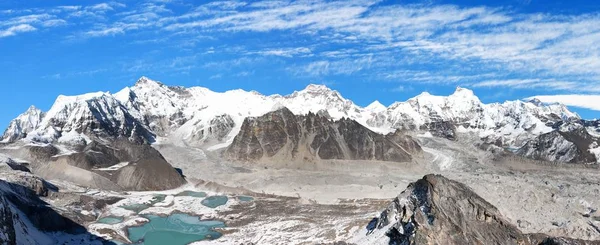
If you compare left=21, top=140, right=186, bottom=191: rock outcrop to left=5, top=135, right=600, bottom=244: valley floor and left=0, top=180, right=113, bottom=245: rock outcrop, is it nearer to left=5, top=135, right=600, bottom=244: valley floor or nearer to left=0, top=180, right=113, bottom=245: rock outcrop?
left=5, top=135, right=600, bottom=244: valley floor

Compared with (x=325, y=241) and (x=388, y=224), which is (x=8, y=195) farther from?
(x=388, y=224)

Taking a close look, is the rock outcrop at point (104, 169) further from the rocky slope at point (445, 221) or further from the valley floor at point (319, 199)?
the rocky slope at point (445, 221)

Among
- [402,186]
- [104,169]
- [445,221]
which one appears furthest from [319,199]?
[445,221]

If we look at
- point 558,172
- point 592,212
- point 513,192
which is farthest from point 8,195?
point 558,172

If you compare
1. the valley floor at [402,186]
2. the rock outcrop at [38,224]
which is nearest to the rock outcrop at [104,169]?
the valley floor at [402,186]

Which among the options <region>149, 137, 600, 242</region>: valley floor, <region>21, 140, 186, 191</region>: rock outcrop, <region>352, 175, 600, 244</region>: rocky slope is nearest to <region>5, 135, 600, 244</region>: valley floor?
<region>149, 137, 600, 242</region>: valley floor

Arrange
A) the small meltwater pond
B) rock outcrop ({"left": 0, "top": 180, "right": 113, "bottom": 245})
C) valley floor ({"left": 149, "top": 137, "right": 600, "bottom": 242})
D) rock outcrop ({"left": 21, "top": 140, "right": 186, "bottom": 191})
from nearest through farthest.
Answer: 1. valley floor ({"left": 149, "top": 137, "right": 600, "bottom": 242})
2. rock outcrop ({"left": 0, "top": 180, "right": 113, "bottom": 245})
3. the small meltwater pond
4. rock outcrop ({"left": 21, "top": 140, "right": 186, "bottom": 191})

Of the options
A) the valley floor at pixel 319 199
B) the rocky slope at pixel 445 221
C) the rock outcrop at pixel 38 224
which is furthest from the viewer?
the rock outcrop at pixel 38 224
